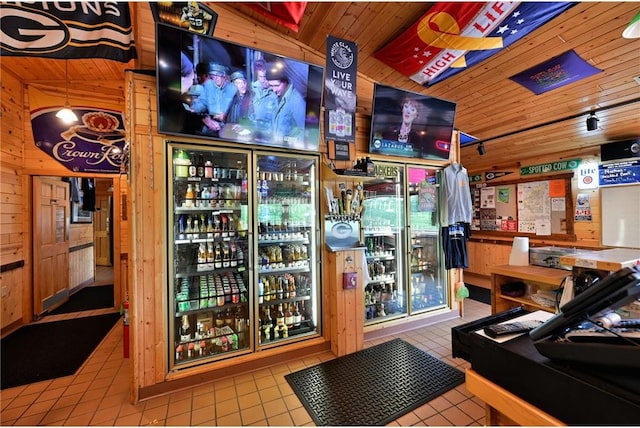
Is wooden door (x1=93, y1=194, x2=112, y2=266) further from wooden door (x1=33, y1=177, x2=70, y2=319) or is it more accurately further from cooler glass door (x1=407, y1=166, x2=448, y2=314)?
cooler glass door (x1=407, y1=166, x2=448, y2=314)

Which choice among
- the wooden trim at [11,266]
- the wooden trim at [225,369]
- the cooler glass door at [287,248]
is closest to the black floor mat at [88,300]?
the wooden trim at [11,266]

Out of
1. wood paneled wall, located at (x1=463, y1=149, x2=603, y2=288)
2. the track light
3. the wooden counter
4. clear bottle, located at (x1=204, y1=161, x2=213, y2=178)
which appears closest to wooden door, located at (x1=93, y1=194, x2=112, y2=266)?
clear bottle, located at (x1=204, y1=161, x2=213, y2=178)

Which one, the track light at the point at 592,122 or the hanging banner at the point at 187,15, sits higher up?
the hanging banner at the point at 187,15

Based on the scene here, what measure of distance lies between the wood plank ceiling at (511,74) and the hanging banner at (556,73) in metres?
0.06

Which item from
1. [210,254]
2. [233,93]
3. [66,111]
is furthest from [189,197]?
[66,111]

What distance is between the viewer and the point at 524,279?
2.35 metres

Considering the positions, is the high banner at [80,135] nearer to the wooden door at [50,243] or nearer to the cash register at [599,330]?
the wooden door at [50,243]

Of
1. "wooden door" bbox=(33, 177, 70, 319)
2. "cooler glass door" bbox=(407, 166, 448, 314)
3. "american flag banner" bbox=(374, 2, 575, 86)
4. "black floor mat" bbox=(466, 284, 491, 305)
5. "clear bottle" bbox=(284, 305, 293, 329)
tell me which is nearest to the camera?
"american flag banner" bbox=(374, 2, 575, 86)

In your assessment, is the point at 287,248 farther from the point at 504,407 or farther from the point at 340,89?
the point at 504,407

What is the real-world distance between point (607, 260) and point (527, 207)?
4590 millimetres

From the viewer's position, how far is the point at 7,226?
3584 millimetres

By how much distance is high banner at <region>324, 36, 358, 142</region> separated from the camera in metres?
2.73

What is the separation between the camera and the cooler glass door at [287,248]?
3.01m

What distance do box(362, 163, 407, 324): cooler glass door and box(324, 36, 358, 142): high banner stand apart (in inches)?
30.9
